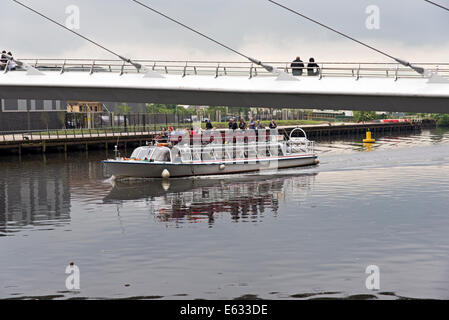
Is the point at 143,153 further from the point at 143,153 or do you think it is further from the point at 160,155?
the point at 160,155

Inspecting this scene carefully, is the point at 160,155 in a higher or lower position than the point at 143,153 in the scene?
lower

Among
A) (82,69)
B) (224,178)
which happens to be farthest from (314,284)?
(224,178)

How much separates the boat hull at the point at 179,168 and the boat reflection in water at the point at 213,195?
93 cm

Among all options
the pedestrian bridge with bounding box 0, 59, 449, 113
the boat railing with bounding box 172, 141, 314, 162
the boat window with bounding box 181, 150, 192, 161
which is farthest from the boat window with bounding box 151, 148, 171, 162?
the pedestrian bridge with bounding box 0, 59, 449, 113

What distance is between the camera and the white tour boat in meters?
57.5

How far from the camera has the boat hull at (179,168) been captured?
57.3 metres

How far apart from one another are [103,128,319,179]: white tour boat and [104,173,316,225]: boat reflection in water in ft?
3.95

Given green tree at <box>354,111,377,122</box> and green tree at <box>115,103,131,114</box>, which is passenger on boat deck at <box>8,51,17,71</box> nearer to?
green tree at <box>115,103,131,114</box>

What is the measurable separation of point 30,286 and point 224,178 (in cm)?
3431

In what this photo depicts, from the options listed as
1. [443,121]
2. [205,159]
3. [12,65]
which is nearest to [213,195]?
[205,159]

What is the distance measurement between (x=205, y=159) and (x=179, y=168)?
2985 mm

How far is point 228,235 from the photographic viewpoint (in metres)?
34.7
